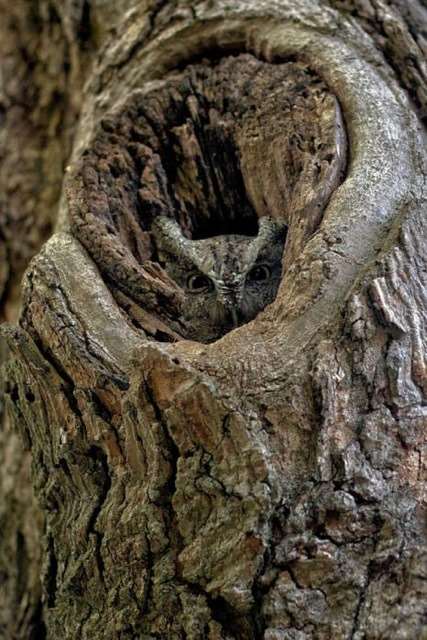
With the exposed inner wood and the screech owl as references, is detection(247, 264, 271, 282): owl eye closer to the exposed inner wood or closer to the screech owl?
the screech owl

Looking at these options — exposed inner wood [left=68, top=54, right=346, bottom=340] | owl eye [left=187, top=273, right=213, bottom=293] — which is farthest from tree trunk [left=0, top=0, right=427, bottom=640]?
owl eye [left=187, top=273, right=213, bottom=293]

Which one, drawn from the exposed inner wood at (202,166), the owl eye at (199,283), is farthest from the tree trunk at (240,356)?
the owl eye at (199,283)

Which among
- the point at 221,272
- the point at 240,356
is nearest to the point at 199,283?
the point at 221,272

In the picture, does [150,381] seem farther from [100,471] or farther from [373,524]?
[373,524]

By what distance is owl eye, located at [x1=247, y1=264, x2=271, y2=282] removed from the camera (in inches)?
80.4

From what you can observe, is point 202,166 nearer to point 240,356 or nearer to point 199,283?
point 199,283

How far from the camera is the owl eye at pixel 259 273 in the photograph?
2.04m

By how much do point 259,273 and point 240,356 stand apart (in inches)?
19.3

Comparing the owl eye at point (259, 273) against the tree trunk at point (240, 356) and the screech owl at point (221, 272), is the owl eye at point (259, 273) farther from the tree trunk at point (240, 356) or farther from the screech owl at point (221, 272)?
the tree trunk at point (240, 356)

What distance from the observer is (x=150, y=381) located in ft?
5.08

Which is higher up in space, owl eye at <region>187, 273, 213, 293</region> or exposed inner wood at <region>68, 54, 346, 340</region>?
exposed inner wood at <region>68, 54, 346, 340</region>

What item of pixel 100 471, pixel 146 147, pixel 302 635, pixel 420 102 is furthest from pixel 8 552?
pixel 420 102

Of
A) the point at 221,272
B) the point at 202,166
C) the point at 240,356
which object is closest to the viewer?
the point at 240,356

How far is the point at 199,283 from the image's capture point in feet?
6.83
